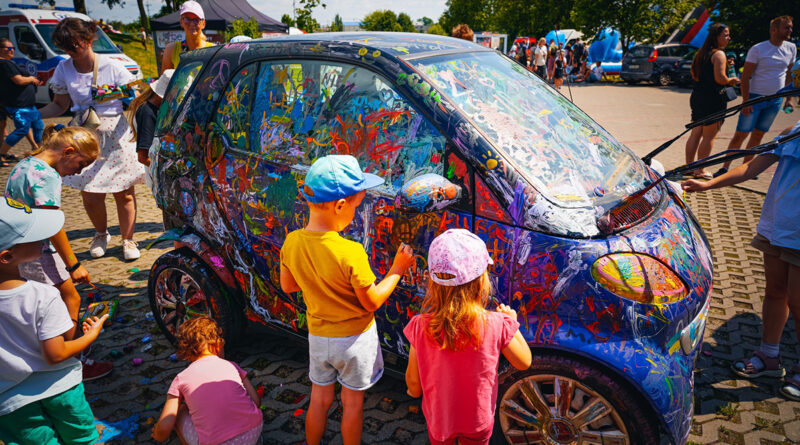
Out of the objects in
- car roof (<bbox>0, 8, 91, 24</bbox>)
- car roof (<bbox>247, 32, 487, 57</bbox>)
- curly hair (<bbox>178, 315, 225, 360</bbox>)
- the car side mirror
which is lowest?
curly hair (<bbox>178, 315, 225, 360</bbox>)

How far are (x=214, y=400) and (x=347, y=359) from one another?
2.25ft

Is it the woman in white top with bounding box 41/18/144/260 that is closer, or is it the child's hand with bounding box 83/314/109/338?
the child's hand with bounding box 83/314/109/338

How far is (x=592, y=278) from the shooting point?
1958 millimetres

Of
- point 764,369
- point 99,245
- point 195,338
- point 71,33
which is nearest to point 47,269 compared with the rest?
point 195,338

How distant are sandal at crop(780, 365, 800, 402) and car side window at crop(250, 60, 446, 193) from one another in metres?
2.55

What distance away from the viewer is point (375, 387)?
10.0 ft

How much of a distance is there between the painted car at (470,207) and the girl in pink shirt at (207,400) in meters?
0.49

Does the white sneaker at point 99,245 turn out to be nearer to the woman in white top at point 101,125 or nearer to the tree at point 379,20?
the woman in white top at point 101,125

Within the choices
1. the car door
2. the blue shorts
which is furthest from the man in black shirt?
the blue shorts

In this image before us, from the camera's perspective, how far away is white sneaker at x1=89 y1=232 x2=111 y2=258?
5.00 metres

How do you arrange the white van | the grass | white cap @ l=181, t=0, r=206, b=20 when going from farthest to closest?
1. the grass
2. the white van
3. white cap @ l=181, t=0, r=206, b=20

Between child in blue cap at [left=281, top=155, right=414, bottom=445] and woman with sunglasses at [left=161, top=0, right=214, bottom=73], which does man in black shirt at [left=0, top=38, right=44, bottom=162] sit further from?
child in blue cap at [left=281, top=155, right=414, bottom=445]

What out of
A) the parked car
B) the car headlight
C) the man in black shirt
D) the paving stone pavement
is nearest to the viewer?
the car headlight

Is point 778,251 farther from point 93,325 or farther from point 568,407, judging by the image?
point 93,325
